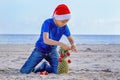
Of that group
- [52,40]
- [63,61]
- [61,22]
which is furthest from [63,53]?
[61,22]

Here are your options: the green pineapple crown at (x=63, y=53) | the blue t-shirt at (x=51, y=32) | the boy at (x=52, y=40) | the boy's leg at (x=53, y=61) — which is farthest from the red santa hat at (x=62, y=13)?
the boy's leg at (x=53, y=61)

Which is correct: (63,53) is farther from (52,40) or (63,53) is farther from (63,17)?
(63,17)

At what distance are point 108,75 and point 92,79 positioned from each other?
69cm

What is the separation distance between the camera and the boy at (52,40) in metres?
6.95

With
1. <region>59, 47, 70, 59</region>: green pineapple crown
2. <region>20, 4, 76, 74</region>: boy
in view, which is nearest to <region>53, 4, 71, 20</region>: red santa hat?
<region>20, 4, 76, 74</region>: boy

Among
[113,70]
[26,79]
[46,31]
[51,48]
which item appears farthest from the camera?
[113,70]

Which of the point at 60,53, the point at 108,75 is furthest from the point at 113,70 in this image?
the point at 60,53

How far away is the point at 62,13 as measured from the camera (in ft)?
22.7

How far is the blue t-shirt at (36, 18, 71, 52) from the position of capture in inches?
284

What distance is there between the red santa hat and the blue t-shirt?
0.25 meters

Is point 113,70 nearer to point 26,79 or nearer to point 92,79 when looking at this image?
point 92,79

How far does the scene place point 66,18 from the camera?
273 inches

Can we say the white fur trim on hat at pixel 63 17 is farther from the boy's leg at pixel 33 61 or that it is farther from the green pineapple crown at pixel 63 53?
the boy's leg at pixel 33 61

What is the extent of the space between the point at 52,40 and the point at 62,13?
1.80 feet
